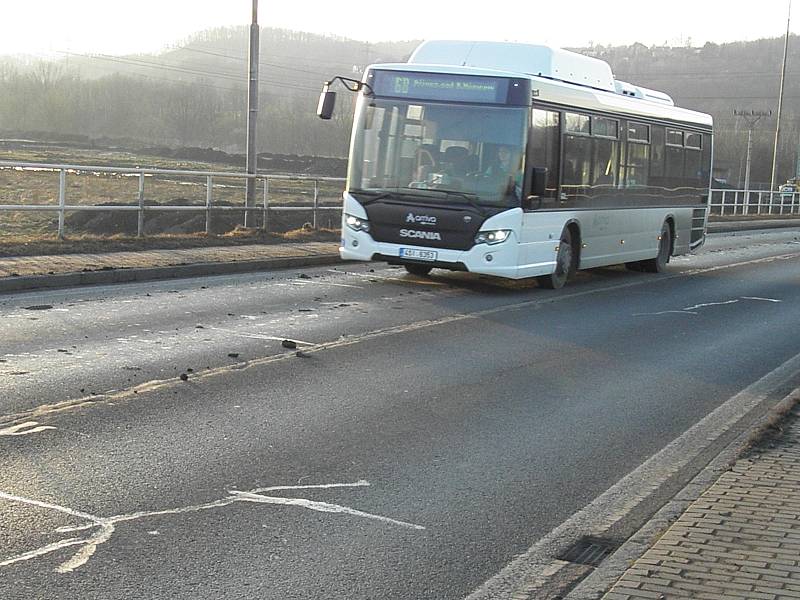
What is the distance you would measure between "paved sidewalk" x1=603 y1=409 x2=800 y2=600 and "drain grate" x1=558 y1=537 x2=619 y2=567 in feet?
1.01

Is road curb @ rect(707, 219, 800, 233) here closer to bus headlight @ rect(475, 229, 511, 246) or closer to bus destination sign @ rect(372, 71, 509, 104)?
bus destination sign @ rect(372, 71, 509, 104)

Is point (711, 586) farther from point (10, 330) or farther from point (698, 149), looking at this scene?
point (698, 149)

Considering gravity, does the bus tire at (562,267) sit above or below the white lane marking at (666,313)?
above

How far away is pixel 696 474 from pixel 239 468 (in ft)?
8.81

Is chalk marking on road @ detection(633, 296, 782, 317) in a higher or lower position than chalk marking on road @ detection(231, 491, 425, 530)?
lower

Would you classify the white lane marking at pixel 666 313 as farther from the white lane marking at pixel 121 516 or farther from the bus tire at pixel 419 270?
the white lane marking at pixel 121 516

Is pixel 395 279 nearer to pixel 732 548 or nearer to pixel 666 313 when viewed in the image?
pixel 666 313

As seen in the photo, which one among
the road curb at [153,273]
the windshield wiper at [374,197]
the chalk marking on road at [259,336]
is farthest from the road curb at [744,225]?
the chalk marking on road at [259,336]

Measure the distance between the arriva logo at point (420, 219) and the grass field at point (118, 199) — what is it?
627 cm

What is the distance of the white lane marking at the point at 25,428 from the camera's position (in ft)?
24.2

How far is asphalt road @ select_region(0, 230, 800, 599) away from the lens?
5.39 metres

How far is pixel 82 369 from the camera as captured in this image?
380 inches

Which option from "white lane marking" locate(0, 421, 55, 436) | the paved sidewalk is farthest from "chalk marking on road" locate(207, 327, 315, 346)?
the paved sidewalk

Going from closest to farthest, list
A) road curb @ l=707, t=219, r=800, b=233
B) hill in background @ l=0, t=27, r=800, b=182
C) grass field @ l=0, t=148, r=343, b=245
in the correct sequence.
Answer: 1. grass field @ l=0, t=148, r=343, b=245
2. road curb @ l=707, t=219, r=800, b=233
3. hill in background @ l=0, t=27, r=800, b=182
